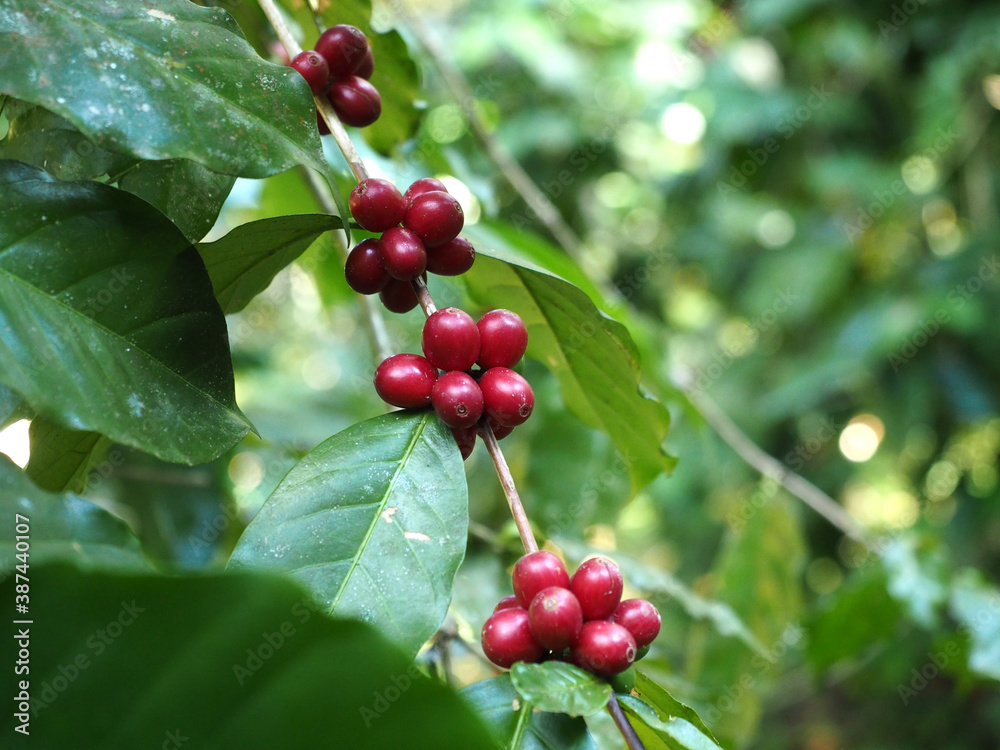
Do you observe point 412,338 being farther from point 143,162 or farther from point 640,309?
point 640,309

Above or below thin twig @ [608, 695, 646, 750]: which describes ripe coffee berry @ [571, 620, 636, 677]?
above

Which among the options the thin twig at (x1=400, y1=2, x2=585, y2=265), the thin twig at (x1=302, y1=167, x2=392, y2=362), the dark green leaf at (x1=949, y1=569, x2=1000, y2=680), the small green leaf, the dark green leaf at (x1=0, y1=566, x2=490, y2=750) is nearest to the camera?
the dark green leaf at (x1=0, y1=566, x2=490, y2=750)

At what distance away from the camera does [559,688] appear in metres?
0.46

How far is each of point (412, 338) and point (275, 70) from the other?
39.7 inches

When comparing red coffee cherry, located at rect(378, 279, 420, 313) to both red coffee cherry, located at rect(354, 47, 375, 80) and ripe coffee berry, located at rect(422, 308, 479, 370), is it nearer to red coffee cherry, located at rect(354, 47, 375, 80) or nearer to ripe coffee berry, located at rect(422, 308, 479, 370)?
ripe coffee berry, located at rect(422, 308, 479, 370)

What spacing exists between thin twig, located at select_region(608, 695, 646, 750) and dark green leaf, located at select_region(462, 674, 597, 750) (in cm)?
2

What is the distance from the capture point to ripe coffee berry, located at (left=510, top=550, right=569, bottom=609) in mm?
513

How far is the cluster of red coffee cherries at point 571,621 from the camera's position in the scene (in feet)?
1.61

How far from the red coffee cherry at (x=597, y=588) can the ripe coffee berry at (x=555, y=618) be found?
20 millimetres

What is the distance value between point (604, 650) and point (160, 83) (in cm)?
45

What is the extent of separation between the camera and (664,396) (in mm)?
1417

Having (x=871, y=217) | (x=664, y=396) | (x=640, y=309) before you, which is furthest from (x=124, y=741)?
(x=640, y=309)

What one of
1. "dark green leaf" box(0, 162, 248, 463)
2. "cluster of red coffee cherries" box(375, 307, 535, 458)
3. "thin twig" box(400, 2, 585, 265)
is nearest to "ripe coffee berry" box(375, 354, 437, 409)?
"cluster of red coffee cherries" box(375, 307, 535, 458)

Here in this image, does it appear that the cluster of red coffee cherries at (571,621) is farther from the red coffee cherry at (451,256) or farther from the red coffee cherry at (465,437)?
the red coffee cherry at (451,256)
